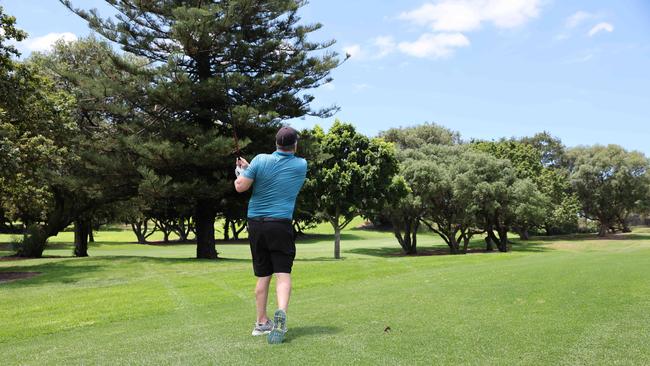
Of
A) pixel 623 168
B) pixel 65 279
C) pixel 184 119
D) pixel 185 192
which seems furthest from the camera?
pixel 623 168

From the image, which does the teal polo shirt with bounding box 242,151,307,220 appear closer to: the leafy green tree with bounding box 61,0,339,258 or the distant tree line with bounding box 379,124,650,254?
the leafy green tree with bounding box 61,0,339,258

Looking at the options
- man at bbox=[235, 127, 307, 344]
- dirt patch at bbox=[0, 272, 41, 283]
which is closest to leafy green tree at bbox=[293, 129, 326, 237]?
dirt patch at bbox=[0, 272, 41, 283]

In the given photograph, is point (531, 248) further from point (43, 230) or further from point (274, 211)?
point (274, 211)

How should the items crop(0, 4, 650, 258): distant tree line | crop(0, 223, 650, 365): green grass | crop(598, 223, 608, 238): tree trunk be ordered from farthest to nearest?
crop(598, 223, 608, 238): tree trunk → crop(0, 4, 650, 258): distant tree line → crop(0, 223, 650, 365): green grass

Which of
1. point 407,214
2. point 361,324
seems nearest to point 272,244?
point 361,324

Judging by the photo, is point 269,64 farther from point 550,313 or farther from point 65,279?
point 550,313

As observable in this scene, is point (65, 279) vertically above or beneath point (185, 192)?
beneath

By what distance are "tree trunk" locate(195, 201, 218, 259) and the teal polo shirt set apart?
21.2 m

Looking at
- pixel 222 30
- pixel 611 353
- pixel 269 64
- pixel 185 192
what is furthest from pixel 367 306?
pixel 269 64

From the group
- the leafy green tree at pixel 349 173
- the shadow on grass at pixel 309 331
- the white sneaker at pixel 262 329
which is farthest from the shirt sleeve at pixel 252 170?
the leafy green tree at pixel 349 173

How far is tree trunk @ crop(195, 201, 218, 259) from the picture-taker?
26.0 m

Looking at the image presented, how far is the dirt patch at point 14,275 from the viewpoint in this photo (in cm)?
1639

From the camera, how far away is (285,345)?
5.02 meters

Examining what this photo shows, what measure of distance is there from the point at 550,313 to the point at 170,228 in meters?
66.4
